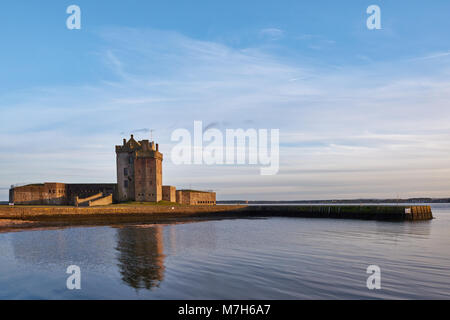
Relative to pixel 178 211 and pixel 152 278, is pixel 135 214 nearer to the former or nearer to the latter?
pixel 178 211

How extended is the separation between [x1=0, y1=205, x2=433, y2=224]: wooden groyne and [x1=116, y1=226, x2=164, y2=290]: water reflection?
2501 cm

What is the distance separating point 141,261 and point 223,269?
185 inches

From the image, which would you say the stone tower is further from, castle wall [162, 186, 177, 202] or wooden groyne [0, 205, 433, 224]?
wooden groyne [0, 205, 433, 224]

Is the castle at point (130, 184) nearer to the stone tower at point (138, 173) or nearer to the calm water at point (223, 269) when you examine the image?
the stone tower at point (138, 173)

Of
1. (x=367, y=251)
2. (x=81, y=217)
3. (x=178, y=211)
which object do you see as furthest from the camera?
(x=178, y=211)

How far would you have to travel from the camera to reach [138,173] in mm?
66688

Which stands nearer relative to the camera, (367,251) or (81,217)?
(367,251)

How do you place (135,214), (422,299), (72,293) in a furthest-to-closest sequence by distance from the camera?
(135,214) → (72,293) → (422,299)

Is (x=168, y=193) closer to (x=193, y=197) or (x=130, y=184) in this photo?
(x=130, y=184)

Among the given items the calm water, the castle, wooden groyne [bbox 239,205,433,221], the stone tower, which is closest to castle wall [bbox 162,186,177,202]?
the castle

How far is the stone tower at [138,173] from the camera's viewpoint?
66.4 m
